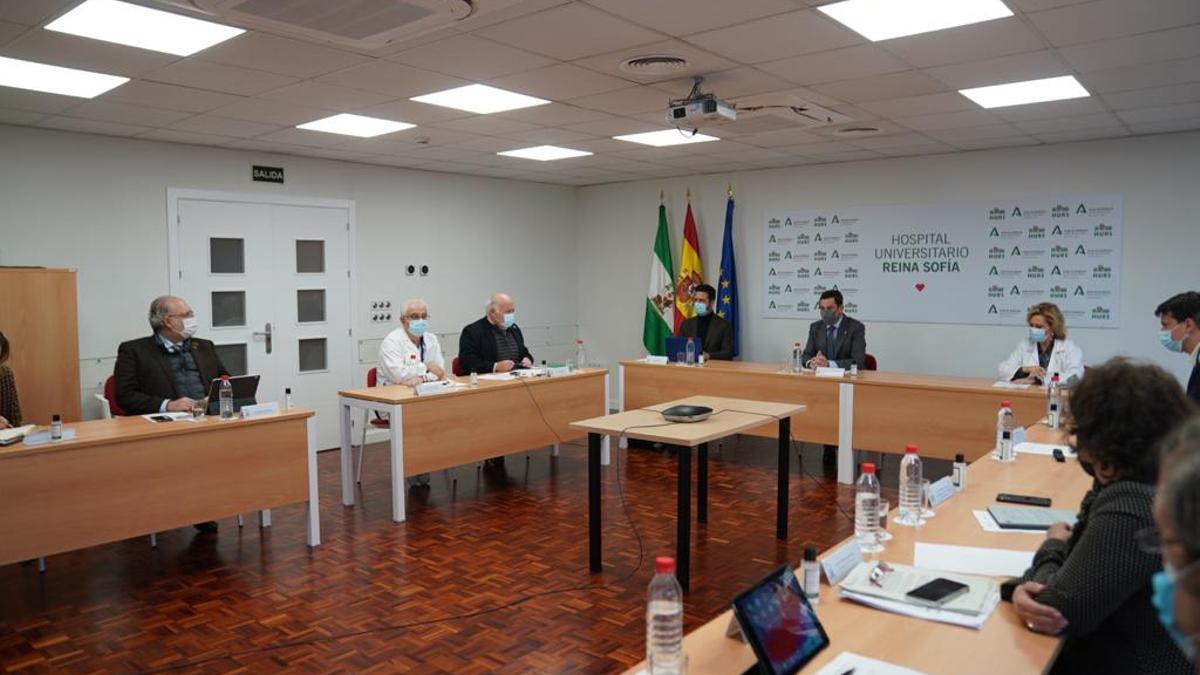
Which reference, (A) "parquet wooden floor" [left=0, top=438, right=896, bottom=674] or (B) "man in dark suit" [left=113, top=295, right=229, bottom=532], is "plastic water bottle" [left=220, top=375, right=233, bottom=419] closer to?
(B) "man in dark suit" [left=113, top=295, right=229, bottom=532]

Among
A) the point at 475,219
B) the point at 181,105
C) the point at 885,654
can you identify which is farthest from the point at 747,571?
the point at 475,219

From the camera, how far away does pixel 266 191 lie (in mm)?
6613

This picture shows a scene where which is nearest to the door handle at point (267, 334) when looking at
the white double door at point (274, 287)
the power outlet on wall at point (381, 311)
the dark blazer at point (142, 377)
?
the white double door at point (274, 287)

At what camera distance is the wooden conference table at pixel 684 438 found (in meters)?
3.73

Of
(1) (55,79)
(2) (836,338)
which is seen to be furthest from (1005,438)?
(1) (55,79)

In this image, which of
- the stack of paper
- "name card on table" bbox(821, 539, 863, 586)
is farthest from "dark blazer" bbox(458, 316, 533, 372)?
the stack of paper

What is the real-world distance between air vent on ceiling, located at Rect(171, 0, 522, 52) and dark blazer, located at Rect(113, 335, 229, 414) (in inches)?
88.0

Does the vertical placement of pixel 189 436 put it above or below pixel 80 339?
below

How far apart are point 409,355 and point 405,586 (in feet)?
7.51

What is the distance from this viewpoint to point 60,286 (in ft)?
16.6

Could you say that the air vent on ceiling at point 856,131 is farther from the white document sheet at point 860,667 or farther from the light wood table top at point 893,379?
the white document sheet at point 860,667

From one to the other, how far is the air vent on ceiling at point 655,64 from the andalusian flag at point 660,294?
14.7 feet

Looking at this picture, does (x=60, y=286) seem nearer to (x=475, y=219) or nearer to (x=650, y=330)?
(x=475, y=219)

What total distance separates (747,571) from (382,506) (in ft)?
8.10
